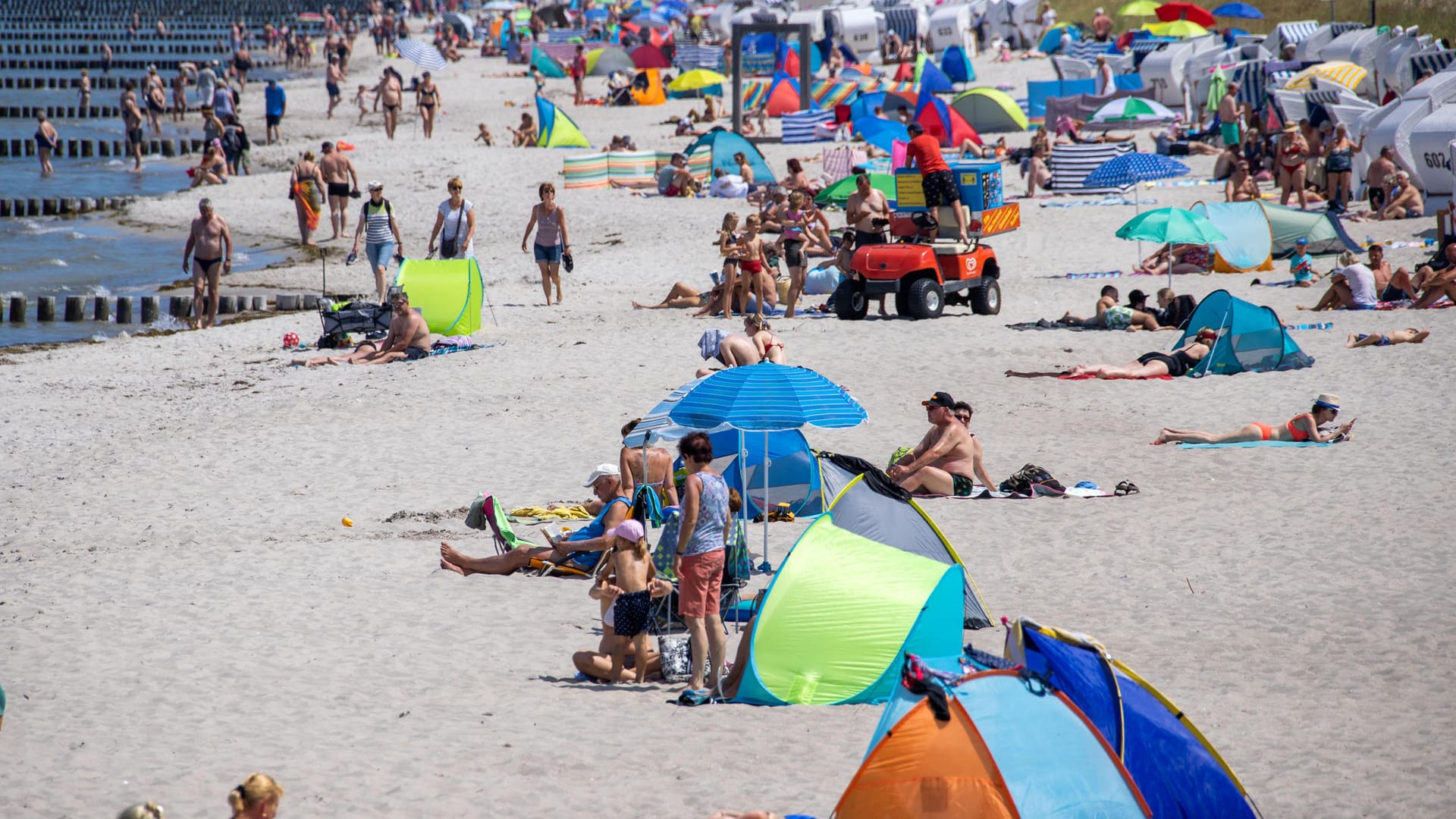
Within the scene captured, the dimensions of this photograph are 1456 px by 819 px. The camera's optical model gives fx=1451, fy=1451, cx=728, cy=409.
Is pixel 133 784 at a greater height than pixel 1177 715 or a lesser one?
lesser

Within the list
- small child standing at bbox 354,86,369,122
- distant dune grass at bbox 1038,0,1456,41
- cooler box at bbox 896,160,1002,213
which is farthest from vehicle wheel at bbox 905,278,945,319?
small child standing at bbox 354,86,369,122

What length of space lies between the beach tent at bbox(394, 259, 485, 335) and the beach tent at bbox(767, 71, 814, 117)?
20.4 meters

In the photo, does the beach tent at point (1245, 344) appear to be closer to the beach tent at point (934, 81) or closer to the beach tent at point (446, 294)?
the beach tent at point (446, 294)

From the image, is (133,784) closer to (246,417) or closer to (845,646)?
(845,646)

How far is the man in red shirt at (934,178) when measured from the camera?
14242 mm

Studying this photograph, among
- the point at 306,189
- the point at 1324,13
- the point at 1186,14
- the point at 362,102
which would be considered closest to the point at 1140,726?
the point at 306,189

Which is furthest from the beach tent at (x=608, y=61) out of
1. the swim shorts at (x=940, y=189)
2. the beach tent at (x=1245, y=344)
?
the beach tent at (x=1245, y=344)

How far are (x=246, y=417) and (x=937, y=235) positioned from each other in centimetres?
712

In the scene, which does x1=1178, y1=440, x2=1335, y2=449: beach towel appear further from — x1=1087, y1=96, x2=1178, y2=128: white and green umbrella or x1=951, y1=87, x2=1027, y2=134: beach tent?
x1=951, y1=87, x2=1027, y2=134: beach tent

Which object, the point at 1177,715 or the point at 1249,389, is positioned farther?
the point at 1249,389

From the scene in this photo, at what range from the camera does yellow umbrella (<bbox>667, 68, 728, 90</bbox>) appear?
3681cm

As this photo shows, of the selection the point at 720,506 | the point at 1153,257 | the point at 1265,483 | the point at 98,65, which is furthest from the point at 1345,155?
the point at 98,65

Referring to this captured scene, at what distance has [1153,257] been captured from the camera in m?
17.3

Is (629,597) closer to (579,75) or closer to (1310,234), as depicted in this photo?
(1310,234)
